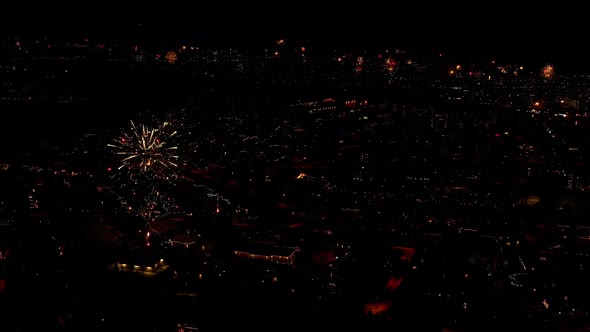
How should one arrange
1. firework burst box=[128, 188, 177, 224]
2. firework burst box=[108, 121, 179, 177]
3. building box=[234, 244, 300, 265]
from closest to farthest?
1. building box=[234, 244, 300, 265]
2. firework burst box=[128, 188, 177, 224]
3. firework burst box=[108, 121, 179, 177]

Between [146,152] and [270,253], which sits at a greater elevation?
[146,152]

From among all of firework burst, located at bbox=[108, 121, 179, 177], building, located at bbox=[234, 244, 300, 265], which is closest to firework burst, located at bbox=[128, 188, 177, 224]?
firework burst, located at bbox=[108, 121, 179, 177]

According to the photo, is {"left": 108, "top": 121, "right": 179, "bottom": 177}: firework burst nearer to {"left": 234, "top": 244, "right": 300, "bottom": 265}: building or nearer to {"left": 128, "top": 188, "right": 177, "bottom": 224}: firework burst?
{"left": 128, "top": 188, "right": 177, "bottom": 224}: firework burst

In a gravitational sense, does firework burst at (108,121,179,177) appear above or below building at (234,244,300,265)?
above

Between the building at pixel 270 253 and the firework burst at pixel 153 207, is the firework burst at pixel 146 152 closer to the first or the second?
the firework burst at pixel 153 207

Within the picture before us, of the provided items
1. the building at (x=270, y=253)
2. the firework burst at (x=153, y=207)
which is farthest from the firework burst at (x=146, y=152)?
the building at (x=270, y=253)

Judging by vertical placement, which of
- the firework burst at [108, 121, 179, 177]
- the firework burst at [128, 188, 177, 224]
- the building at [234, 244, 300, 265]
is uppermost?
the firework burst at [108, 121, 179, 177]

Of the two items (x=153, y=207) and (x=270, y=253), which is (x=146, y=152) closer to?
(x=153, y=207)

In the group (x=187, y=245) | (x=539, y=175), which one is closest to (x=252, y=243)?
(x=187, y=245)

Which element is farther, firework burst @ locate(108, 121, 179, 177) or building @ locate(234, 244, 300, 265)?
firework burst @ locate(108, 121, 179, 177)

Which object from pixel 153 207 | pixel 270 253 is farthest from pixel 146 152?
pixel 270 253

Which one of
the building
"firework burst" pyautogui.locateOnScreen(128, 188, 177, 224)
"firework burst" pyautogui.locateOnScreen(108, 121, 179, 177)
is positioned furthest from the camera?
"firework burst" pyautogui.locateOnScreen(108, 121, 179, 177)
